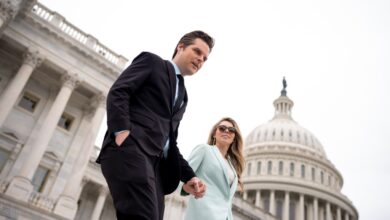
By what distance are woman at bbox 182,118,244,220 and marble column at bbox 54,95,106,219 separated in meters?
16.1

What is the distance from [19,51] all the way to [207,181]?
68.2 feet

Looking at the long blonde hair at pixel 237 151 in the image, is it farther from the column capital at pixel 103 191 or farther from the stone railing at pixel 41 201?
the column capital at pixel 103 191

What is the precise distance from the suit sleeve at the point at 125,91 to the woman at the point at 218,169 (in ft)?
5.21

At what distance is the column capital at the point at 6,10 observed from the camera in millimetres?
17719

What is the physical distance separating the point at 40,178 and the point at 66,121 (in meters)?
4.31

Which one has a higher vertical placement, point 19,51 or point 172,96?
point 19,51

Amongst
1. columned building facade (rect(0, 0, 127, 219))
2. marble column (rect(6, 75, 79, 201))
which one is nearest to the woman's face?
columned building facade (rect(0, 0, 127, 219))

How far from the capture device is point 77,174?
20391mm

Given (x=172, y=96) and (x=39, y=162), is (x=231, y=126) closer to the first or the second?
(x=172, y=96)

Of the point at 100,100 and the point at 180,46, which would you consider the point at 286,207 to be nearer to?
the point at 100,100

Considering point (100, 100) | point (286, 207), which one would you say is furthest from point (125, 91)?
point (286, 207)

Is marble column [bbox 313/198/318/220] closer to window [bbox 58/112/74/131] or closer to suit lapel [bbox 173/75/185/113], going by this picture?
window [bbox 58/112/74/131]

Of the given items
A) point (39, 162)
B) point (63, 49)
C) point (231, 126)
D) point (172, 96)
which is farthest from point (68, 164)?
point (172, 96)

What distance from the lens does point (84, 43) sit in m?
23.5
